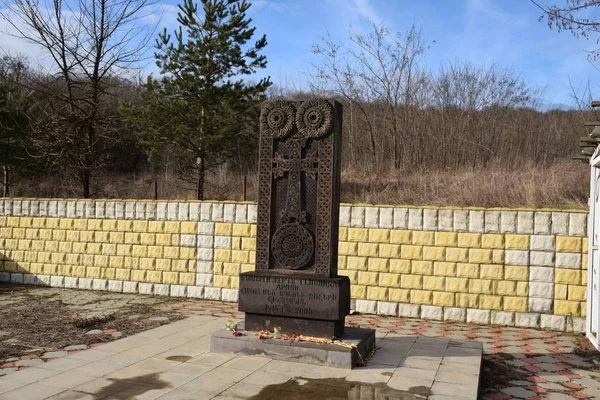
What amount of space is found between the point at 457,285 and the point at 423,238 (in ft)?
2.93

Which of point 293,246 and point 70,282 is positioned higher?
point 293,246

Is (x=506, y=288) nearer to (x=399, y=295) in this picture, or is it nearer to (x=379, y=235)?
(x=399, y=295)

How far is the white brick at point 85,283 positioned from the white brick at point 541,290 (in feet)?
26.9

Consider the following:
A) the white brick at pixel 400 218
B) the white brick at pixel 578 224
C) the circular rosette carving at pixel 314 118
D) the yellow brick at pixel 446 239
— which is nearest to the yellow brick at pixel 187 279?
the white brick at pixel 400 218

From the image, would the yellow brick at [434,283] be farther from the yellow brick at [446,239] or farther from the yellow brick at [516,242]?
the yellow brick at [516,242]

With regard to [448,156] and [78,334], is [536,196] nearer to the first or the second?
[448,156]

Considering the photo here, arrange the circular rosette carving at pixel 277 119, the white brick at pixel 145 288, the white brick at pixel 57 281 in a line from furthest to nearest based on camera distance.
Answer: the white brick at pixel 57 281 < the white brick at pixel 145 288 < the circular rosette carving at pixel 277 119

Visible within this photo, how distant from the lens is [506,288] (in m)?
8.19

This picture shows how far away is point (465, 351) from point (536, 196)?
5.50 meters

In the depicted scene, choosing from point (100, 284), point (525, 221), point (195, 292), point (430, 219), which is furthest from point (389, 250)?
point (100, 284)

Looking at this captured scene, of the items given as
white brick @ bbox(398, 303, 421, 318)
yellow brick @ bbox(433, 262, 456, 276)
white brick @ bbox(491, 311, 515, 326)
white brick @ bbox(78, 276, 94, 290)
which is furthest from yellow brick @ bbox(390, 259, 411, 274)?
white brick @ bbox(78, 276, 94, 290)

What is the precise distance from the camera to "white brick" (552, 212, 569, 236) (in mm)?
7973

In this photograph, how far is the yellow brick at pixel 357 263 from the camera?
895 centimetres

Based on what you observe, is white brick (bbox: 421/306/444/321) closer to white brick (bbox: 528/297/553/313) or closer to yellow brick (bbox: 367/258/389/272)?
yellow brick (bbox: 367/258/389/272)
